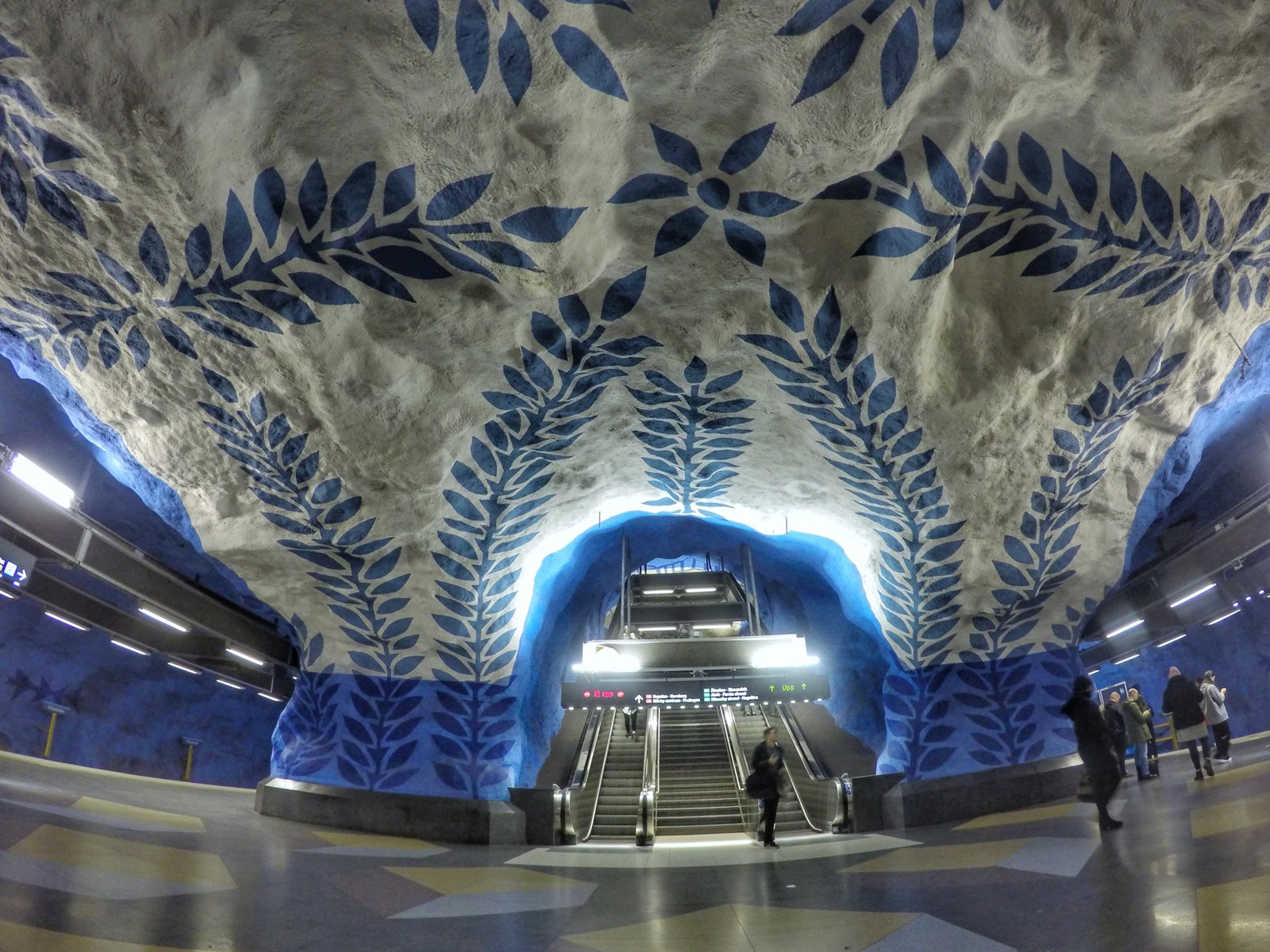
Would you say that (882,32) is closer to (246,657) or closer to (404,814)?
(404,814)

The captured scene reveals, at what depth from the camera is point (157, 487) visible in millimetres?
6969

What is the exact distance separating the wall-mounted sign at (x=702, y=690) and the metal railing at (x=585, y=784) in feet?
3.67

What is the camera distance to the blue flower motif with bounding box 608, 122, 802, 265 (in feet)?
14.4

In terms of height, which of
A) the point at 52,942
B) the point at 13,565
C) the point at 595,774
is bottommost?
the point at 52,942

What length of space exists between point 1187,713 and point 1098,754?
9.36 feet

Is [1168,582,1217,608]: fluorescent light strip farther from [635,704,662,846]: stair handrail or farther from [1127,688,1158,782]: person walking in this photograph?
[635,704,662,846]: stair handrail

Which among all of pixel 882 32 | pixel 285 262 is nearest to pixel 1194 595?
pixel 882 32

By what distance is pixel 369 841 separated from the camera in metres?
6.82

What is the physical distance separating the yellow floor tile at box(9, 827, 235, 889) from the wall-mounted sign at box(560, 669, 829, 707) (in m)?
5.05

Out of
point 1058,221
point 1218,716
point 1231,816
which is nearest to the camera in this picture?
point 1231,816

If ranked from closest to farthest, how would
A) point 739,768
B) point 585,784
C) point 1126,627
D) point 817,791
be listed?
point 817,791 < point 585,784 < point 1126,627 < point 739,768

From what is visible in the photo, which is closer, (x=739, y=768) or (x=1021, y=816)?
(x=1021, y=816)

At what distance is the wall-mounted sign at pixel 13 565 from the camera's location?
7.60 m

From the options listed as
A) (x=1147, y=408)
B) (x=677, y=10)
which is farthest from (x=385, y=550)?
(x=1147, y=408)
